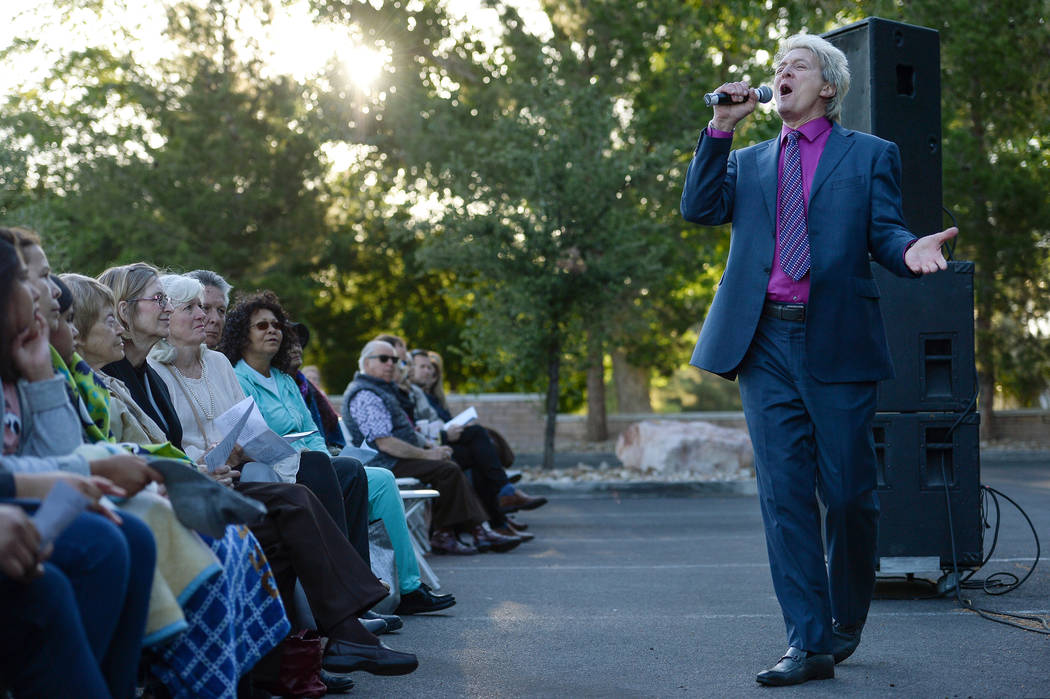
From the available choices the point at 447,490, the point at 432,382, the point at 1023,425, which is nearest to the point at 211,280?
the point at 447,490

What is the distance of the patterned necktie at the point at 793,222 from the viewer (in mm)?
4473

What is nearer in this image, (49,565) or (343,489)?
(49,565)

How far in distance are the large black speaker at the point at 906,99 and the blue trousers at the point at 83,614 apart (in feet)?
15.7

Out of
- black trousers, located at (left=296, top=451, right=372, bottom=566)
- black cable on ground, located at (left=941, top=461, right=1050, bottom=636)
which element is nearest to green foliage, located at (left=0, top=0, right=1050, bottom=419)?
black cable on ground, located at (left=941, top=461, right=1050, bottom=636)

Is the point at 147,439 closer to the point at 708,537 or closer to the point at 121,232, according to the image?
the point at 708,537

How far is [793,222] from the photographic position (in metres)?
4.52

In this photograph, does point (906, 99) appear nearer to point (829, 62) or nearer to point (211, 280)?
point (829, 62)

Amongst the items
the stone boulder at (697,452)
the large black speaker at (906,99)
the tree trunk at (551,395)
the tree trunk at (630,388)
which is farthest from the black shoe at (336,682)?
the tree trunk at (630,388)

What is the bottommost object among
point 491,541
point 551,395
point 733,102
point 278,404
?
point 491,541

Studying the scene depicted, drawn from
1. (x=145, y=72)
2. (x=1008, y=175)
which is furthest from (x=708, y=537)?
(x=145, y=72)

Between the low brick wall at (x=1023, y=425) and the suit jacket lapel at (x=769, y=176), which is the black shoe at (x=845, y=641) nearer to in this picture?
the suit jacket lapel at (x=769, y=176)

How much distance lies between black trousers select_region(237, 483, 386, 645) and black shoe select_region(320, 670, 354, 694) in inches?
5.4

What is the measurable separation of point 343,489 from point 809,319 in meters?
2.31

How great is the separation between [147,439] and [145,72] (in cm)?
2365
